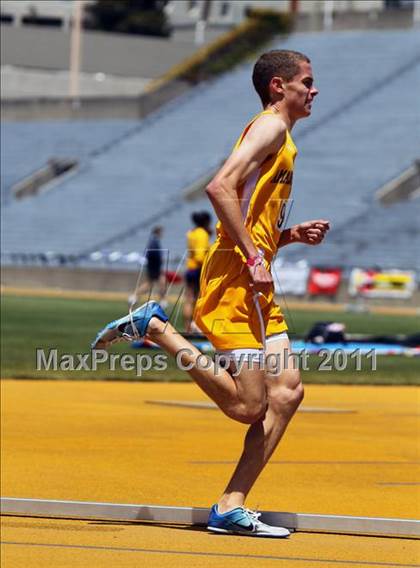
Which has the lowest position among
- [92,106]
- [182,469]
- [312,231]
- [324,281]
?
[182,469]

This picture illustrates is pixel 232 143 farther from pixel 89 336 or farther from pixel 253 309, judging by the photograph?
pixel 253 309

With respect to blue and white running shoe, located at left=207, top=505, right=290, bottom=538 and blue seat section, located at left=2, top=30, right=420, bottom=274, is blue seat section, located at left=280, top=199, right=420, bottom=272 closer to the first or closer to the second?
blue seat section, located at left=2, top=30, right=420, bottom=274

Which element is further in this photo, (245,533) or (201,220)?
(201,220)

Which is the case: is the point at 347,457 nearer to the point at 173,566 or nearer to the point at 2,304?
the point at 173,566

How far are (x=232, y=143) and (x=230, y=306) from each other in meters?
36.8

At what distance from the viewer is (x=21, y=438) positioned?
1086cm

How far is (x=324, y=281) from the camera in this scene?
37312 mm

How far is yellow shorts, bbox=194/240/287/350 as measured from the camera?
712 centimetres

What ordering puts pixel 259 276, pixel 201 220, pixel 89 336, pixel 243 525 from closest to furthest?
pixel 259 276
pixel 243 525
pixel 89 336
pixel 201 220

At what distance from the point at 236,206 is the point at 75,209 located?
2533cm

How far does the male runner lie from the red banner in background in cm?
2989

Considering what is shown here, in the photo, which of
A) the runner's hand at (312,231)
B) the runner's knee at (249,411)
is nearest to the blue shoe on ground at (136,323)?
the runner's knee at (249,411)

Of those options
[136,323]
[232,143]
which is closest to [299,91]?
[136,323]

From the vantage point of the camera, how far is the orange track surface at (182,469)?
6.70m
